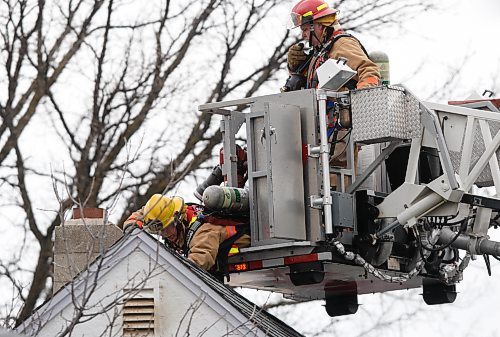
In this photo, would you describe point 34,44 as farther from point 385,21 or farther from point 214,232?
point 214,232

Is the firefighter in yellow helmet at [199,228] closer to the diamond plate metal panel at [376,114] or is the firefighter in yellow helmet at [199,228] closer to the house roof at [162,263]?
the house roof at [162,263]

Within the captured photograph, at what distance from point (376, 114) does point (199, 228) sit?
178 centimetres

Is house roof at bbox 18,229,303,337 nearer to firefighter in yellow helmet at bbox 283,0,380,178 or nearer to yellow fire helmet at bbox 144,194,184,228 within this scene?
yellow fire helmet at bbox 144,194,184,228

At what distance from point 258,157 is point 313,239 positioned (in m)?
0.80

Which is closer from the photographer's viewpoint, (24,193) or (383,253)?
(383,253)

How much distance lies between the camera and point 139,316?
14.0 metres

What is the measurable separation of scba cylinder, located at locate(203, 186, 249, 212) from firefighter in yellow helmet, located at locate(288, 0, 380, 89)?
118cm

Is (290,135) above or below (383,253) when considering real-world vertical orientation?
above

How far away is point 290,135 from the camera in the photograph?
Answer: 14.5 m

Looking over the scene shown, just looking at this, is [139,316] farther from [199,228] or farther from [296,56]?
[296,56]

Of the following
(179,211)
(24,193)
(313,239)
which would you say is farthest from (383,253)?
(24,193)

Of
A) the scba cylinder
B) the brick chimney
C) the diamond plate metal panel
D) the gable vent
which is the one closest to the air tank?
the diamond plate metal panel

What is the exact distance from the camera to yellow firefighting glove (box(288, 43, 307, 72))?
50.3 ft

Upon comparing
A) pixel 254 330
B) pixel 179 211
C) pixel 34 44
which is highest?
pixel 34 44
